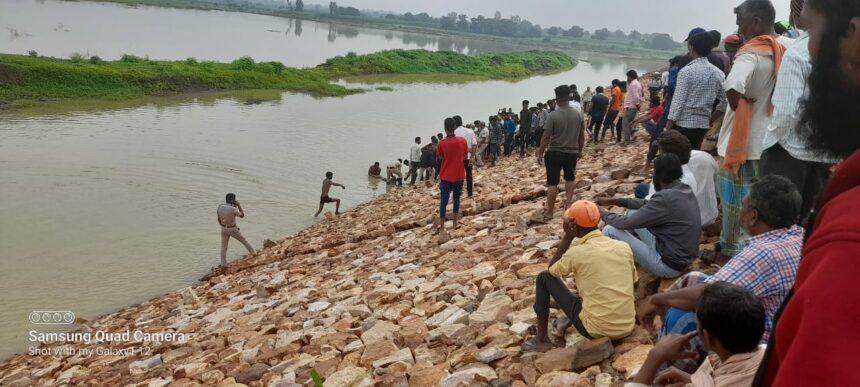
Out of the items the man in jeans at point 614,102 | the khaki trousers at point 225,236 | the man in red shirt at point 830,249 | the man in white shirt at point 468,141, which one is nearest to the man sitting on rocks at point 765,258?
the man in red shirt at point 830,249

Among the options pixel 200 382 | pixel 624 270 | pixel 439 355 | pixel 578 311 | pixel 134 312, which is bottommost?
pixel 134 312

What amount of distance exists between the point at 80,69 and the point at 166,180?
2035cm

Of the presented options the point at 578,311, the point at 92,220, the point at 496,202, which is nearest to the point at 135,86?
the point at 92,220

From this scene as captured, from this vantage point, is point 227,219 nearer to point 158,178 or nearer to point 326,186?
point 326,186

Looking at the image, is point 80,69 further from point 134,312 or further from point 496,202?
point 496,202

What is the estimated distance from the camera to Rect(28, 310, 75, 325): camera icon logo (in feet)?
27.7

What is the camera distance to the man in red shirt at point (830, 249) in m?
0.86

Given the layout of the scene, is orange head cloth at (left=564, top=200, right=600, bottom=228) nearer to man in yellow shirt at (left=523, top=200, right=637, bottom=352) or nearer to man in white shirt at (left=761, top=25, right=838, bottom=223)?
man in yellow shirt at (left=523, top=200, right=637, bottom=352)

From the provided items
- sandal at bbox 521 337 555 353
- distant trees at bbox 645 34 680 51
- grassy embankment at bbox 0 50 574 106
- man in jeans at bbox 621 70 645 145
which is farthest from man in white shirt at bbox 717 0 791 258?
distant trees at bbox 645 34 680 51

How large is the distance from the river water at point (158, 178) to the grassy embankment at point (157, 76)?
7.41ft

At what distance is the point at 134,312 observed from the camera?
8719mm

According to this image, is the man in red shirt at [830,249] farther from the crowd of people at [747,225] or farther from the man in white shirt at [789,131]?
the man in white shirt at [789,131]

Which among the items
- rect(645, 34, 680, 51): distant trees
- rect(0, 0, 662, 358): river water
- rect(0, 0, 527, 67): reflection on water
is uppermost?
rect(645, 34, 680, 51): distant trees

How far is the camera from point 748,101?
175 inches
